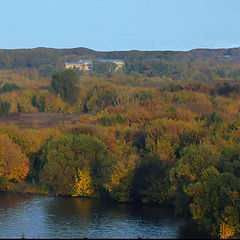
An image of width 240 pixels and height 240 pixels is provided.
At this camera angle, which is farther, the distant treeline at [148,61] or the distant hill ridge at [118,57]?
the distant hill ridge at [118,57]

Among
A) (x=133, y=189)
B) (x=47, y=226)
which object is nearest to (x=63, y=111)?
(x=133, y=189)

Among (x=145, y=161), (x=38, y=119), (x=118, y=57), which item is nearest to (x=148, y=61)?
(x=118, y=57)

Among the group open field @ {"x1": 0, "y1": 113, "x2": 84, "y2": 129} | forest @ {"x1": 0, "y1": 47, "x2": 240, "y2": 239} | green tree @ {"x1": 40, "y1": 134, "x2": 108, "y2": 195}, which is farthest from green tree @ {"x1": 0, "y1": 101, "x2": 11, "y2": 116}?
green tree @ {"x1": 40, "y1": 134, "x2": 108, "y2": 195}

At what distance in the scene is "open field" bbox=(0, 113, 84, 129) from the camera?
275 ft

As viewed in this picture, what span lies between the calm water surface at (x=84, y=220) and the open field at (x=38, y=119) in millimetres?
38675

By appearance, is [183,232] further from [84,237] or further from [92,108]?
[92,108]

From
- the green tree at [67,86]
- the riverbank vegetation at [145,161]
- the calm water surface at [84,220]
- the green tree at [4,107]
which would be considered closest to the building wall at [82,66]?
the green tree at [67,86]

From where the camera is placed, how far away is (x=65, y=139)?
49219 millimetres

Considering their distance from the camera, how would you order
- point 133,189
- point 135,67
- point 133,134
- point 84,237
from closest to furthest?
point 84,237 → point 133,189 → point 133,134 → point 135,67

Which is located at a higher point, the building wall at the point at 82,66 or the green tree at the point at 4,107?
the building wall at the point at 82,66

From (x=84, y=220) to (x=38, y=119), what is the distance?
54.2m

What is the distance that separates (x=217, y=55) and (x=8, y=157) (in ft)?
402

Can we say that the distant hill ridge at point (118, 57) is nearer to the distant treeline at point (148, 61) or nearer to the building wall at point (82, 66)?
the distant treeline at point (148, 61)

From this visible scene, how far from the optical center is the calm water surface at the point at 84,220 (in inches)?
1351
